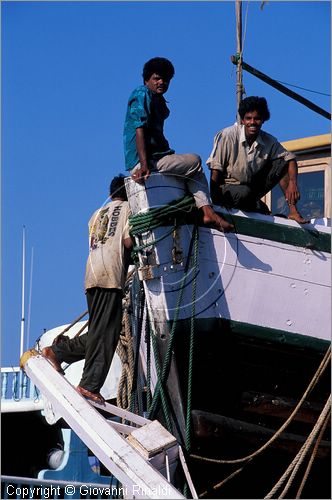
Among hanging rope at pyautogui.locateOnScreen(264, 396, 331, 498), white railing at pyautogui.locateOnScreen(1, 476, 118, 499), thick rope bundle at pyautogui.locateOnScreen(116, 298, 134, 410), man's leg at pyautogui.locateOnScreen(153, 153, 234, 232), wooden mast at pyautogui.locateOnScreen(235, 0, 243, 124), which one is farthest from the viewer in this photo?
wooden mast at pyautogui.locateOnScreen(235, 0, 243, 124)

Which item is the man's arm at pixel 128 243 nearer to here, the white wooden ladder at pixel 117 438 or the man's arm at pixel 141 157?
the man's arm at pixel 141 157

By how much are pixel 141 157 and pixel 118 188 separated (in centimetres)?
66

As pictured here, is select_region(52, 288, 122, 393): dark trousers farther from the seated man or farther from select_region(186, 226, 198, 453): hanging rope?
the seated man

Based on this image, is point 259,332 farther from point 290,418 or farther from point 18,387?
point 18,387

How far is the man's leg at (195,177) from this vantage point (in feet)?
22.8

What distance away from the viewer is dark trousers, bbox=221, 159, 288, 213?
7.43 meters

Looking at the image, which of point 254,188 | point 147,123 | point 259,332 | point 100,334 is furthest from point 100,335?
point 254,188

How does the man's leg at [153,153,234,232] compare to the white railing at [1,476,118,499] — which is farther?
the white railing at [1,476,118,499]

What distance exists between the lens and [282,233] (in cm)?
715

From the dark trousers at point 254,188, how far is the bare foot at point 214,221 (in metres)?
0.39

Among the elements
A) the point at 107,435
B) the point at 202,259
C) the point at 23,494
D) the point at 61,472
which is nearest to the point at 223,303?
the point at 202,259

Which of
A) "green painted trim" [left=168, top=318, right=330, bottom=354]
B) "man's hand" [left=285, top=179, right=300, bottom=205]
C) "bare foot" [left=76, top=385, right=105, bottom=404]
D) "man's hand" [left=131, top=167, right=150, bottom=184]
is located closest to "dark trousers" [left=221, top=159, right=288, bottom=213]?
"man's hand" [left=285, top=179, right=300, bottom=205]

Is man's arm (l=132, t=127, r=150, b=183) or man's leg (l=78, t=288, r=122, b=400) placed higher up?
man's arm (l=132, t=127, r=150, b=183)

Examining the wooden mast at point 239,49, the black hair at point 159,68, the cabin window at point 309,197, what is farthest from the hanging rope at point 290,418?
the wooden mast at point 239,49
